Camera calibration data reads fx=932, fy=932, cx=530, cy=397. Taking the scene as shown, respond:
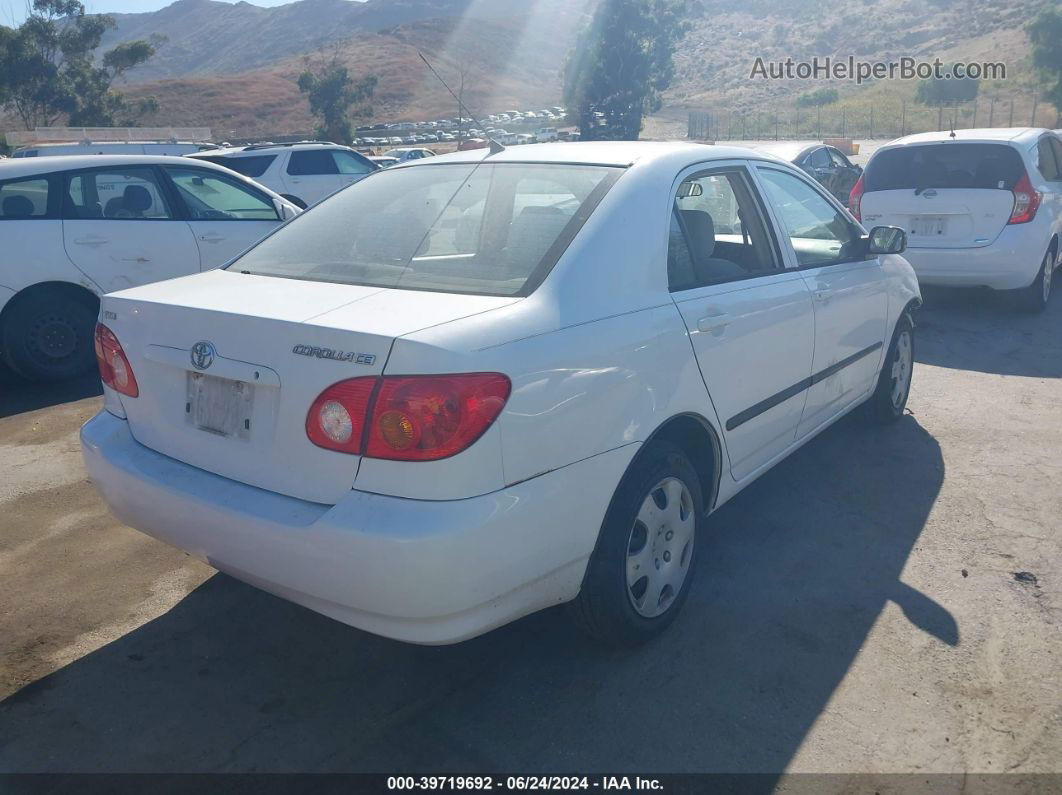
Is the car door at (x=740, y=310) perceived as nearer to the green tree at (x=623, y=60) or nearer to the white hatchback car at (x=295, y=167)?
the white hatchback car at (x=295, y=167)

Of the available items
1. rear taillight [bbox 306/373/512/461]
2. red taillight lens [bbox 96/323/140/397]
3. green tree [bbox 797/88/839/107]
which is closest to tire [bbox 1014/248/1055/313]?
rear taillight [bbox 306/373/512/461]

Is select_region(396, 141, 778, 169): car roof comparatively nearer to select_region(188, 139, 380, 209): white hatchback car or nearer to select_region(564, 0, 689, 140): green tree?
select_region(188, 139, 380, 209): white hatchback car

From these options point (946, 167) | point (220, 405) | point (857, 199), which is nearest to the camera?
point (220, 405)

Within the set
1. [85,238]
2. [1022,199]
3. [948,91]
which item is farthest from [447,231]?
[948,91]

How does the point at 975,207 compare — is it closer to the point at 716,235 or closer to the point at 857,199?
the point at 857,199

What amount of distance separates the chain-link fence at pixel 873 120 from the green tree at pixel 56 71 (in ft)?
110

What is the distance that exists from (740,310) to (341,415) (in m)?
1.75

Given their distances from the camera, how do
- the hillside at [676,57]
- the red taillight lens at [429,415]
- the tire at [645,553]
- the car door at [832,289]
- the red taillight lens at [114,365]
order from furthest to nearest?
1. the hillside at [676,57]
2. the car door at [832,289]
3. the red taillight lens at [114,365]
4. the tire at [645,553]
5. the red taillight lens at [429,415]

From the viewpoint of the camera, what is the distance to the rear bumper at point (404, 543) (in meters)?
2.51

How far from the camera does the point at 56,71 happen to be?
166ft

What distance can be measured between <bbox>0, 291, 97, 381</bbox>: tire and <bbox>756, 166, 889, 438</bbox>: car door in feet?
16.2

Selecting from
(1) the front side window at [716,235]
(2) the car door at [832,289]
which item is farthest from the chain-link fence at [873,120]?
(1) the front side window at [716,235]

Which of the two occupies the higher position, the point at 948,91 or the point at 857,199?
the point at 948,91

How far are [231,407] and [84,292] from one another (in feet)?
15.4
